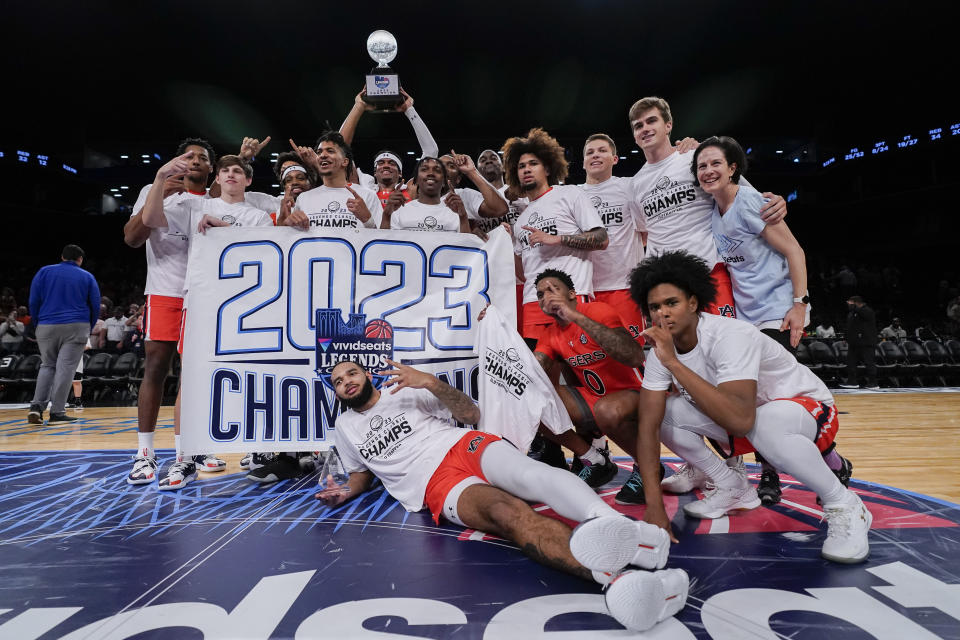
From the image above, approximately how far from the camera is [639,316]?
3.28m

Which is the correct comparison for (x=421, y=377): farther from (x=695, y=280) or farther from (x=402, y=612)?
(x=695, y=280)

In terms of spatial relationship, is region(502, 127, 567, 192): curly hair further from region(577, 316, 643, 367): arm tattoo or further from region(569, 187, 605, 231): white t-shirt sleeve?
region(577, 316, 643, 367): arm tattoo

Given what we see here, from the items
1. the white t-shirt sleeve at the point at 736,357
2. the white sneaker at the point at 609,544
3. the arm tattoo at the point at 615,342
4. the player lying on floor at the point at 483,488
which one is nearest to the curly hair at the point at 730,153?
the arm tattoo at the point at 615,342

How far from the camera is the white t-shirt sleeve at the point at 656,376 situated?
2156 millimetres

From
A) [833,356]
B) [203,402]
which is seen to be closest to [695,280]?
[203,402]

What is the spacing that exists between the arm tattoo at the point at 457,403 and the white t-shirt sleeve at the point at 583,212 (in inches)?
54.1

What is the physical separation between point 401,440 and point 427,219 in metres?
1.77

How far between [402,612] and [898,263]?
2125 cm

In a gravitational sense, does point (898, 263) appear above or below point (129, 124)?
below

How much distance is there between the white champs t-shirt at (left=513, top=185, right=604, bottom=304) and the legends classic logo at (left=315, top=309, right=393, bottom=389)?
0.94m

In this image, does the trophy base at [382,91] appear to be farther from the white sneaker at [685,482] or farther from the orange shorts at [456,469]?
the white sneaker at [685,482]

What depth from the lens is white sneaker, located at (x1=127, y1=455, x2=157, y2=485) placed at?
3039 millimetres

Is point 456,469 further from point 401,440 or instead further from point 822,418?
point 822,418

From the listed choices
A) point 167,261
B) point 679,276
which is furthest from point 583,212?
point 167,261
